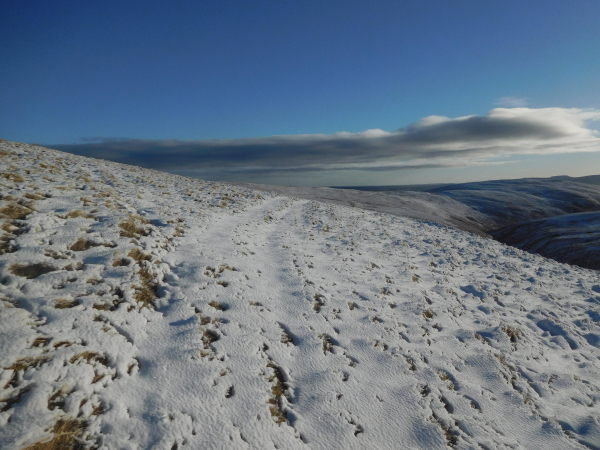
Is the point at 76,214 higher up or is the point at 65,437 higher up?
the point at 76,214

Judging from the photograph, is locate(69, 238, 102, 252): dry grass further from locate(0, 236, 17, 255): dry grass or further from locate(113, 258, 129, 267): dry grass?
locate(0, 236, 17, 255): dry grass

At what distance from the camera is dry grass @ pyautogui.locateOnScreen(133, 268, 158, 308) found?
21.2ft

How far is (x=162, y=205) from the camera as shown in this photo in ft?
46.5

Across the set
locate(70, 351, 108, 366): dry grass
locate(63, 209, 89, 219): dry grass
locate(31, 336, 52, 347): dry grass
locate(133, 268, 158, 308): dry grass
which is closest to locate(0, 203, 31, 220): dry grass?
locate(63, 209, 89, 219): dry grass

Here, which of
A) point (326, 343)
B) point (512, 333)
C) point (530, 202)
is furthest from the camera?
point (530, 202)

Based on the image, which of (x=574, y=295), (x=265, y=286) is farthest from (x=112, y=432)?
(x=574, y=295)

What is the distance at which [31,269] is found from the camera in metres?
6.12

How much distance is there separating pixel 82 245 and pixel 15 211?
7.57ft

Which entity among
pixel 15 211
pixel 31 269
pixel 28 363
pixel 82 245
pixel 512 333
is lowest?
pixel 512 333

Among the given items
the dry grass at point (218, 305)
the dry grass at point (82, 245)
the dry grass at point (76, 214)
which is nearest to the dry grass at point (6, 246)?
the dry grass at point (82, 245)

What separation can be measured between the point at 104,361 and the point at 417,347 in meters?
6.33

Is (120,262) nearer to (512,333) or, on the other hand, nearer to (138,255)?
(138,255)

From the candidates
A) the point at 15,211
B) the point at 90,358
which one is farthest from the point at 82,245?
the point at 90,358

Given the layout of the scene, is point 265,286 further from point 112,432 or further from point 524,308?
point 524,308
